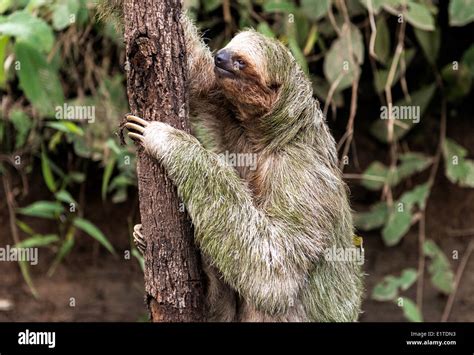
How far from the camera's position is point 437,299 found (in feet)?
28.9

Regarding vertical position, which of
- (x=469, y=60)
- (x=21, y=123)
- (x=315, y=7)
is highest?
(x=315, y=7)

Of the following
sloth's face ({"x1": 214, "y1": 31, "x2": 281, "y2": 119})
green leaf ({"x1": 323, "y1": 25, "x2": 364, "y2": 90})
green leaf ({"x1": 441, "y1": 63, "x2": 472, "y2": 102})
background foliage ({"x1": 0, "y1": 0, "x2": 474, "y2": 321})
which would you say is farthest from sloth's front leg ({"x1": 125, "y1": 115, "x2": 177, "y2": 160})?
green leaf ({"x1": 441, "y1": 63, "x2": 472, "y2": 102})

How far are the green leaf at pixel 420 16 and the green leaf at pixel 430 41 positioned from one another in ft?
2.21

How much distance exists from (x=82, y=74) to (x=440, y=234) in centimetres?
469

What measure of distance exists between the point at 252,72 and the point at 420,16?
10.8 feet

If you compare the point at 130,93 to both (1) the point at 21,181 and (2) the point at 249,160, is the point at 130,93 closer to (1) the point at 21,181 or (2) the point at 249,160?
(2) the point at 249,160

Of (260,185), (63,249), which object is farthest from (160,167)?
(63,249)

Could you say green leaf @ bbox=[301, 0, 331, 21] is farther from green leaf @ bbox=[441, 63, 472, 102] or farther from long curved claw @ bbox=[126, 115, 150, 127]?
long curved claw @ bbox=[126, 115, 150, 127]

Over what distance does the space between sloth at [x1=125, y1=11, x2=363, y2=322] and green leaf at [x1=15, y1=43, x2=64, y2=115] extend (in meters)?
2.11

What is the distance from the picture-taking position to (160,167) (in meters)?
4.43

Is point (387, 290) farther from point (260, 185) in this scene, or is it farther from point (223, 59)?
point (223, 59)

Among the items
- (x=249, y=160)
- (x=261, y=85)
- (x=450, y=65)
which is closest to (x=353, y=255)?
(x=249, y=160)

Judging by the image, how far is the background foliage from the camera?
294 inches
